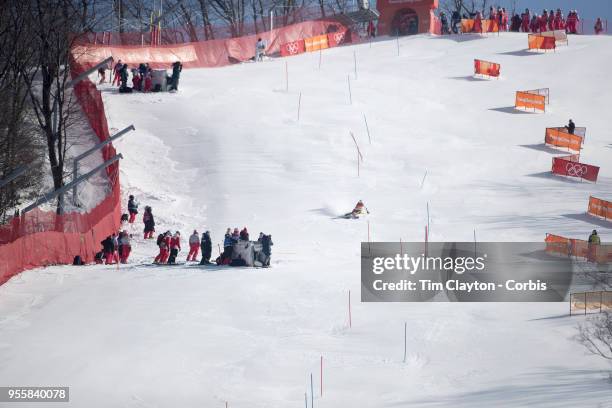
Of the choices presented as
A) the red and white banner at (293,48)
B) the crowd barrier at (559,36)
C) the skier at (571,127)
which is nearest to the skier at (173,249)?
the skier at (571,127)

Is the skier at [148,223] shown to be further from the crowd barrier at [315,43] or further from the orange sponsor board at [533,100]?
the crowd barrier at [315,43]

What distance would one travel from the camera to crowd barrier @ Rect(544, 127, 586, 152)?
136 feet

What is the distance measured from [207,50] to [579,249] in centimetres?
2751

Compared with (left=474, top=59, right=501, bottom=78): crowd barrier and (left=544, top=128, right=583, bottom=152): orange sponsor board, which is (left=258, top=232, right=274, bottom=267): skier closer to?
(left=544, top=128, right=583, bottom=152): orange sponsor board

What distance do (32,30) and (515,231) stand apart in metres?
15.2

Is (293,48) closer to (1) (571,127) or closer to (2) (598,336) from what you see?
(1) (571,127)

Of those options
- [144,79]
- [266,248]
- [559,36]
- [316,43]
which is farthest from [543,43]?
[266,248]

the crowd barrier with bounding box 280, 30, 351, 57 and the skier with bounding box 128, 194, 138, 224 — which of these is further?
the crowd barrier with bounding box 280, 30, 351, 57

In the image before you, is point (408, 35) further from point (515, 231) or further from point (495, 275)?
point (495, 275)

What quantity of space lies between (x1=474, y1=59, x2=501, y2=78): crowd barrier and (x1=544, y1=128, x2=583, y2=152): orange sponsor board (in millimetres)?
A: 8925

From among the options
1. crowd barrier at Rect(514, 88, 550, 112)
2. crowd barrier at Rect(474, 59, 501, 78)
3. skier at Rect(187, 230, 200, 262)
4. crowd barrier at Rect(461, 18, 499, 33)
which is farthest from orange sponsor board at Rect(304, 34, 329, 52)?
skier at Rect(187, 230, 200, 262)

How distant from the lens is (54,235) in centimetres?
2786

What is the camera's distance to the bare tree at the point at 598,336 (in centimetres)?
1938

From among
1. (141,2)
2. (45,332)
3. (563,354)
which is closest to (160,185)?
(45,332)
